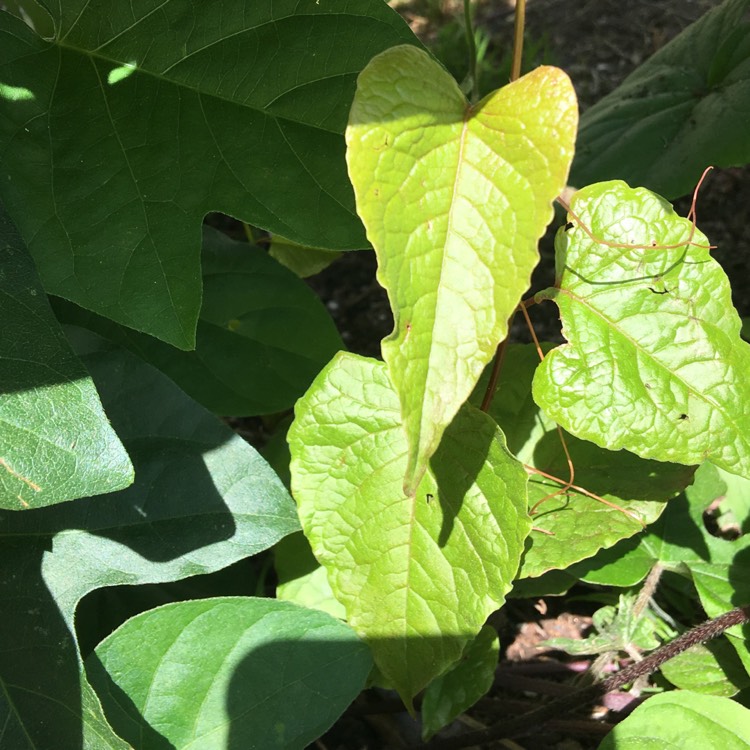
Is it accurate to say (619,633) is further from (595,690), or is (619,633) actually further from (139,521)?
(139,521)

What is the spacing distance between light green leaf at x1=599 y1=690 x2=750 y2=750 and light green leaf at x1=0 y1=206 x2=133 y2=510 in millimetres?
694

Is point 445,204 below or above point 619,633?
above

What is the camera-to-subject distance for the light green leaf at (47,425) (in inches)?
31.5

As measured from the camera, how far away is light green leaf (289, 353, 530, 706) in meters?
0.91

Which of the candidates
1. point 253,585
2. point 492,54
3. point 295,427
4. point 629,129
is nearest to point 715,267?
point 295,427

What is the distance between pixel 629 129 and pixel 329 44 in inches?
33.9

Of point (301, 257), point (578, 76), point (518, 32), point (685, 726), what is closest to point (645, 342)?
point (518, 32)

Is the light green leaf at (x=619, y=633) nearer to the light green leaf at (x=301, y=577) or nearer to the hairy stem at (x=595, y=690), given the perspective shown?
the hairy stem at (x=595, y=690)

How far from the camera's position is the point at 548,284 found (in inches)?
77.3

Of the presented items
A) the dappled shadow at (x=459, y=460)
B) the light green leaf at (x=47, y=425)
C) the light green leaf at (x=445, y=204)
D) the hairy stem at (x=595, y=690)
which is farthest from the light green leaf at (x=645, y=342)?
the light green leaf at (x=47, y=425)

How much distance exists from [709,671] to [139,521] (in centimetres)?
86

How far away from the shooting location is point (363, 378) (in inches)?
36.5

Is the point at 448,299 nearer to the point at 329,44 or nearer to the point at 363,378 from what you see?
the point at 363,378

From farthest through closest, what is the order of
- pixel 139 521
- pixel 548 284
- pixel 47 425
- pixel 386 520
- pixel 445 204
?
pixel 548 284, pixel 139 521, pixel 386 520, pixel 47 425, pixel 445 204
